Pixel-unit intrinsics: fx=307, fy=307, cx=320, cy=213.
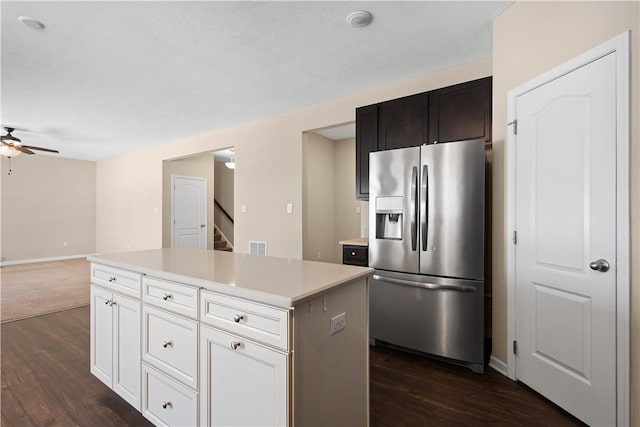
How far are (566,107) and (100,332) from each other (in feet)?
10.8

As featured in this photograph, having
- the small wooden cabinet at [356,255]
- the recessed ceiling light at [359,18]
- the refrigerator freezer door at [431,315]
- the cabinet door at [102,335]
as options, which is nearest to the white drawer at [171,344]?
the cabinet door at [102,335]

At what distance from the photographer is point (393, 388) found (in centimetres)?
214

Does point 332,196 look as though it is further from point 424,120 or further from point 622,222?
point 622,222

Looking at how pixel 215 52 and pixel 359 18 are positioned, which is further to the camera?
pixel 215 52

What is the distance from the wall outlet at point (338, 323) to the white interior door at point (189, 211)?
6138 mm

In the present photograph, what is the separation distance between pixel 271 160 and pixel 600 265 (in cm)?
380

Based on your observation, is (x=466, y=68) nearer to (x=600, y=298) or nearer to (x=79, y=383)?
(x=600, y=298)

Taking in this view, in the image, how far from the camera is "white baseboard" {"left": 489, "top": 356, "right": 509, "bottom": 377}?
229 cm

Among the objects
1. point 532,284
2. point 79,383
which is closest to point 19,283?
point 79,383

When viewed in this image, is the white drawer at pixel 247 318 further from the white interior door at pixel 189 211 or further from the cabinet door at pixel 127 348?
the white interior door at pixel 189 211

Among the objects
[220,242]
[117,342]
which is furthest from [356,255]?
[220,242]

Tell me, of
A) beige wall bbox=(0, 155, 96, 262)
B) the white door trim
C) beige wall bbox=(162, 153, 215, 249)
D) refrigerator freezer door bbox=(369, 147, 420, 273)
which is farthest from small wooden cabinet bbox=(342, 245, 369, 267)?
beige wall bbox=(0, 155, 96, 262)

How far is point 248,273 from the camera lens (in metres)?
1.53

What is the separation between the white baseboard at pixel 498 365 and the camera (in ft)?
7.52
